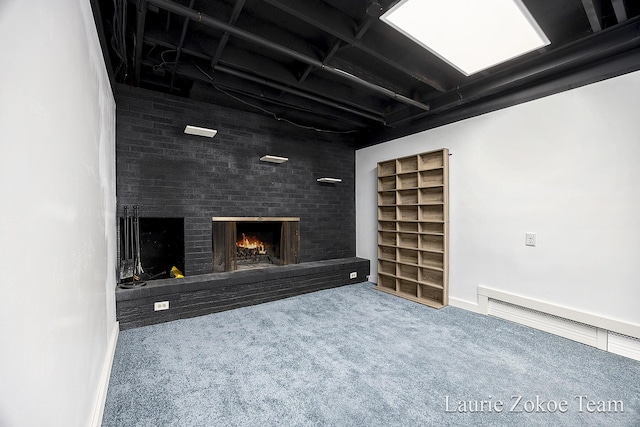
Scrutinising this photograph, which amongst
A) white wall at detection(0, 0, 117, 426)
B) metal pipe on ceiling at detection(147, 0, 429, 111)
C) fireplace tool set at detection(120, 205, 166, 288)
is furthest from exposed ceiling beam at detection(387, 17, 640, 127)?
fireplace tool set at detection(120, 205, 166, 288)

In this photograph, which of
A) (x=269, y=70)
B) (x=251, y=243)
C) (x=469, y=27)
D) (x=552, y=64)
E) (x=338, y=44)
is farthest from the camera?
(x=251, y=243)

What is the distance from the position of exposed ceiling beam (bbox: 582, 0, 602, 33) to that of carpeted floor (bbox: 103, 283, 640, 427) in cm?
266

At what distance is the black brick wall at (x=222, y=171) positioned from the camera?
3.17 m

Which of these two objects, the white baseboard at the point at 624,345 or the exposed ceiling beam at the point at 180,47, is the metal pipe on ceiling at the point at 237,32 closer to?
the exposed ceiling beam at the point at 180,47

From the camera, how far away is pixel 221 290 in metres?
3.27

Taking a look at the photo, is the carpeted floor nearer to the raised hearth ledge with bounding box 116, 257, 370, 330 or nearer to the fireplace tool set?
the raised hearth ledge with bounding box 116, 257, 370, 330

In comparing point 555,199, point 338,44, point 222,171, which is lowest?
point 555,199

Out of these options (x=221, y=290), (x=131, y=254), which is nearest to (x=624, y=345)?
(x=221, y=290)

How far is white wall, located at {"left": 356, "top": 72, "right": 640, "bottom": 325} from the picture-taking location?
92.3 inches

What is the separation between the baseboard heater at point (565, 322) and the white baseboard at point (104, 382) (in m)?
3.62

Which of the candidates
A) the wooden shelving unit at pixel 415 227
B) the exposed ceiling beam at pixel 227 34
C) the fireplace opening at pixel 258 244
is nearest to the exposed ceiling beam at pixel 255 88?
the exposed ceiling beam at pixel 227 34

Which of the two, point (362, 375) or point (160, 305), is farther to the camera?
point (160, 305)

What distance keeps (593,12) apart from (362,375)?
10.2 ft

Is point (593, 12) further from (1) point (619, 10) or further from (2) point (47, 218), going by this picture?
(2) point (47, 218)
